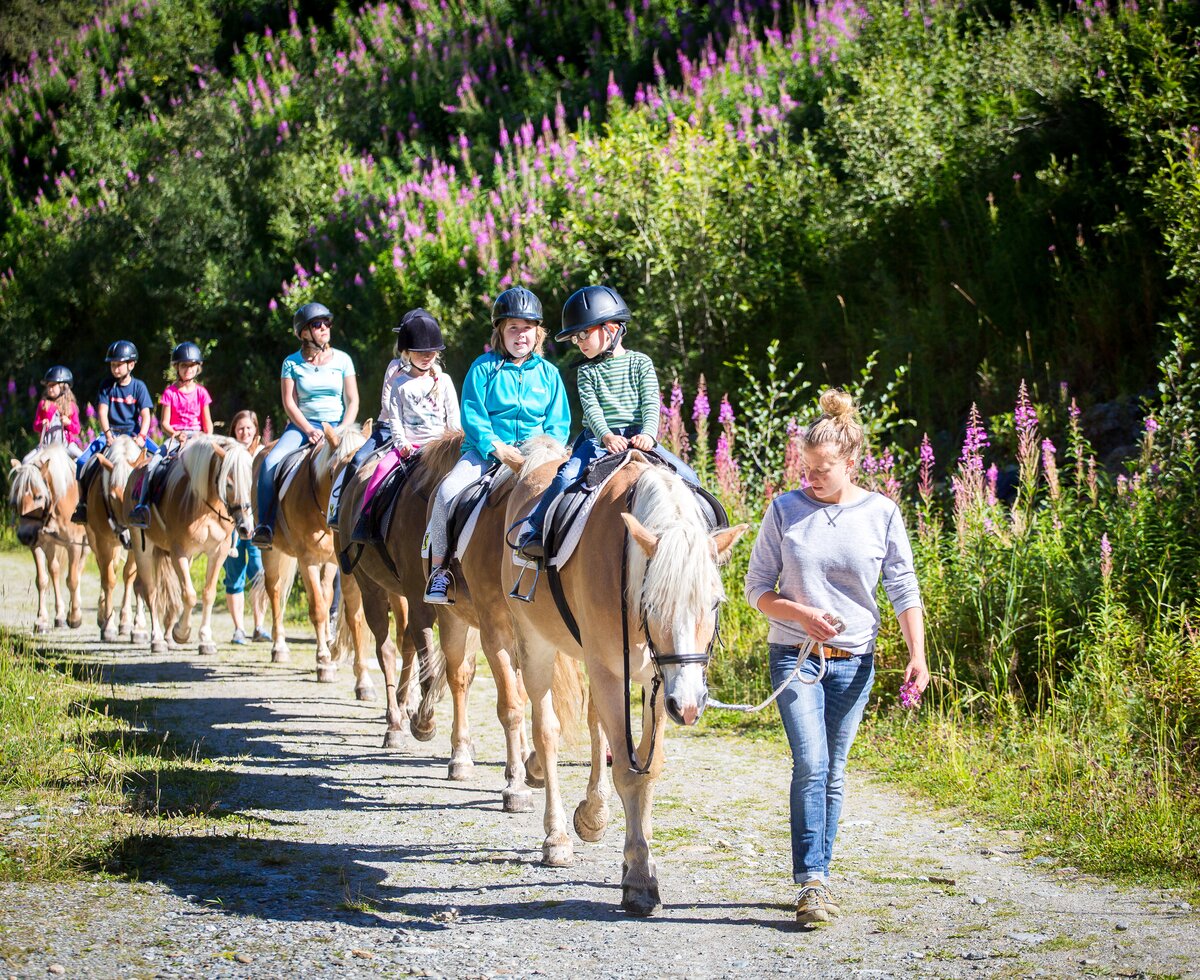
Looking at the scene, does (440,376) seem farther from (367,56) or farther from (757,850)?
(367,56)

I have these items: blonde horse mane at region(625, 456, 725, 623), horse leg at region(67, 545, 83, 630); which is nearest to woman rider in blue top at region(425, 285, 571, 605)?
blonde horse mane at region(625, 456, 725, 623)

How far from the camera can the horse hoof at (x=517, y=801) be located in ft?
22.2

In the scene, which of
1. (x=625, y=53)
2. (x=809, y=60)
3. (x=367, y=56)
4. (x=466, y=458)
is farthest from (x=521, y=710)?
(x=367, y=56)

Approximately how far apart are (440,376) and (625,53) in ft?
57.0

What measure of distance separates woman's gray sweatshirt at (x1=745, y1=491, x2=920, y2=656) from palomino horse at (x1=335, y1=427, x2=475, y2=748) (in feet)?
9.38

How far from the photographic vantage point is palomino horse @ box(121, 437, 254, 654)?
11219 mm

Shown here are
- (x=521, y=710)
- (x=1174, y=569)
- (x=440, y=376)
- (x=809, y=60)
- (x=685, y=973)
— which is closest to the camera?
(x=685, y=973)

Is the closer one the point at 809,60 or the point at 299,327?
the point at 299,327

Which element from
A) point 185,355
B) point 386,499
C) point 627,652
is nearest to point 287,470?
point 185,355

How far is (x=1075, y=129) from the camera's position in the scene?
13.6m

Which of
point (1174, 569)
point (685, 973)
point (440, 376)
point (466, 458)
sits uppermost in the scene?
point (440, 376)

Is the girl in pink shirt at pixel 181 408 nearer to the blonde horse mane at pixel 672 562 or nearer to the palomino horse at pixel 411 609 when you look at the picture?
the palomino horse at pixel 411 609

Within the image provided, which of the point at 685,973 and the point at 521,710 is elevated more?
the point at 521,710

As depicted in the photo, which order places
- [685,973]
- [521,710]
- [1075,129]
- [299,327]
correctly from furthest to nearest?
1. [1075,129]
2. [299,327]
3. [521,710]
4. [685,973]
